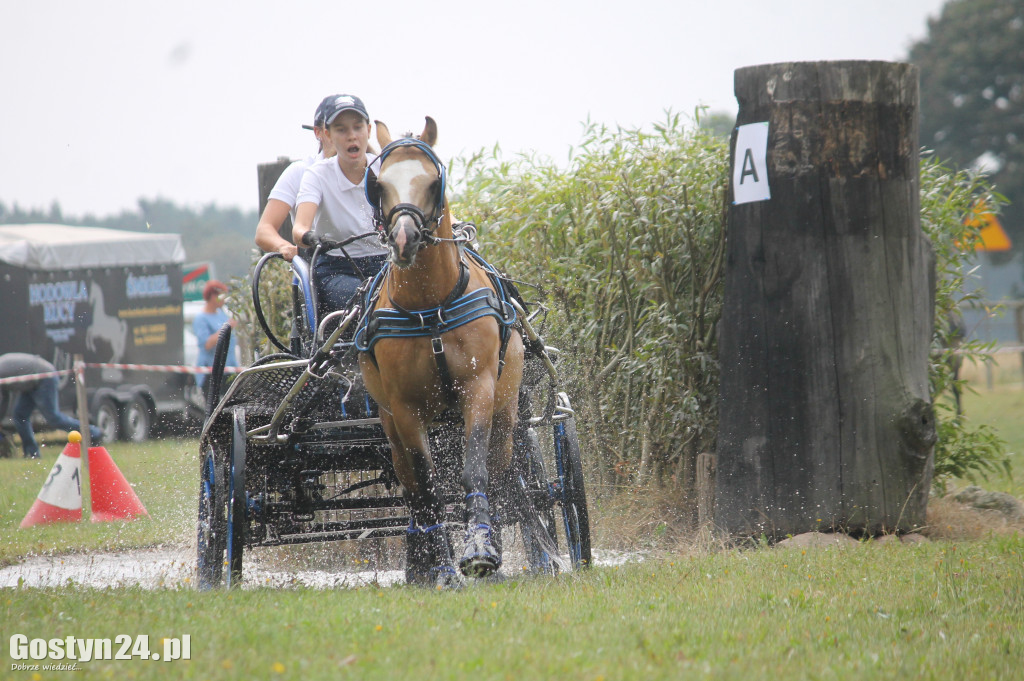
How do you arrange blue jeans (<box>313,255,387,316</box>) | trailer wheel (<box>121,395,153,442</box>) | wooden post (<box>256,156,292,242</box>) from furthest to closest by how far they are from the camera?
trailer wheel (<box>121,395,153,442</box>), wooden post (<box>256,156,292,242</box>), blue jeans (<box>313,255,387,316</box>)

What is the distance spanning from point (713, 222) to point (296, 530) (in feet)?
9.81

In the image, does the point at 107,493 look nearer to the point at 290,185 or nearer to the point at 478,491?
the point at 290,185

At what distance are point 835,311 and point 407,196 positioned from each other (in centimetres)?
257

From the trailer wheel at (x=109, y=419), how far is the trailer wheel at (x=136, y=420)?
0.08 metres

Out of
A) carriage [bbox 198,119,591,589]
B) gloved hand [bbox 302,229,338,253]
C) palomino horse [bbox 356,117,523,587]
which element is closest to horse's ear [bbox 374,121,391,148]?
palomino horse [bbox 356,117,523,587]

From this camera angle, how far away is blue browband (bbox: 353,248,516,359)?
444 cm

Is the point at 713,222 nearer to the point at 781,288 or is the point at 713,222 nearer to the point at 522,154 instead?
the point at 781,288

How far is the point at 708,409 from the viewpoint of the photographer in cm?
629

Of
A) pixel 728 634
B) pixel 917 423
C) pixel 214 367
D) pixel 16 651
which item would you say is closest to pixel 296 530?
pixel 214 367

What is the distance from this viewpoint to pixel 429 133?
462 cm

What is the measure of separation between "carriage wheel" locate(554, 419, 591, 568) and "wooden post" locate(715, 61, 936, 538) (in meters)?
1.05

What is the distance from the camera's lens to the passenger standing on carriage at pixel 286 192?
5637 mm

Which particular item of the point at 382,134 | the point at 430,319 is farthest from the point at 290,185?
the point at 430,319

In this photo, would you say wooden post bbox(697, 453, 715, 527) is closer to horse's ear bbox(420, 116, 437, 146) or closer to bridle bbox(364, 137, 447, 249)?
bridle bbox(364, 137, 447, 249)
